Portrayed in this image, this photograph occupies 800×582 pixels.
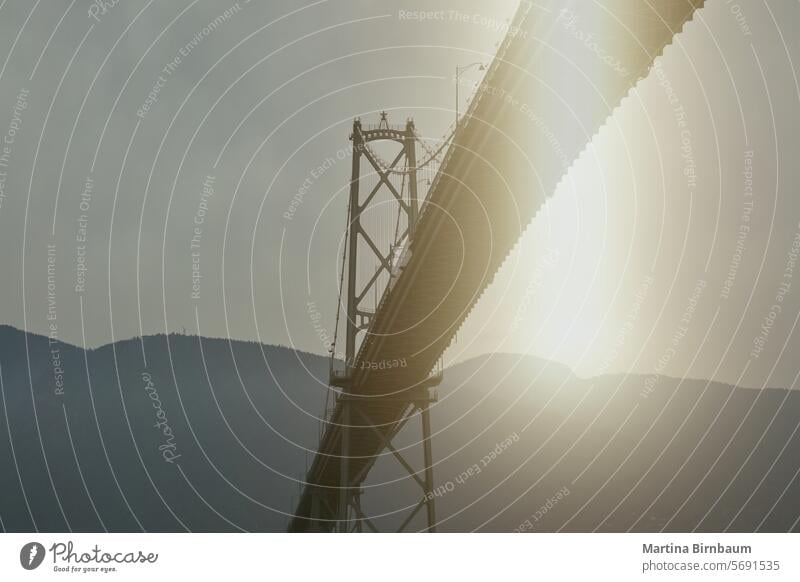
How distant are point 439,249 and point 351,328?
10.9 m

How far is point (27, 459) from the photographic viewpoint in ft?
359

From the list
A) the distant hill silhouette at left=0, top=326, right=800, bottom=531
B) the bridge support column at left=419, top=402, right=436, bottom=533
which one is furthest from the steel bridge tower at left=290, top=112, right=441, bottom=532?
the distant hill silhouette at left=0, top=326, right=800, bottom=531

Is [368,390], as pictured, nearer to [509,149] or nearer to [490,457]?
[509,149]

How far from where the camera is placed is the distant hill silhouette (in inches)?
2422

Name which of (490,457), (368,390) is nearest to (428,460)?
(368,390)

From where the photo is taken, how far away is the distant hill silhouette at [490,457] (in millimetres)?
61531

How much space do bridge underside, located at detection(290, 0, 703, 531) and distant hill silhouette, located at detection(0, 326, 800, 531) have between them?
28.4 meters

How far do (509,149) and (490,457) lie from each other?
55498 mm

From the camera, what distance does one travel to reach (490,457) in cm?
6531

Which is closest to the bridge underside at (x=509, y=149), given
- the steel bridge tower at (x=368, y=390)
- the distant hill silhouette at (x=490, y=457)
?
the steel bridge tower at (x=368, y=390)

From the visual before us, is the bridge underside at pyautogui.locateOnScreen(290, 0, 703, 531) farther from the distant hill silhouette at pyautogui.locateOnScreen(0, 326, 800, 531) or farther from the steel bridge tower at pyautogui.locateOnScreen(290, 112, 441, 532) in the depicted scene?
the distant hill silhouette at pyautogui.locateOnScreen(0, 326, 800, 531)

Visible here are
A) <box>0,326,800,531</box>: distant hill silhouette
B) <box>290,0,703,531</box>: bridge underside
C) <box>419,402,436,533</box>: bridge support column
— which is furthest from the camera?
<box>0,326,800,531</box>: distant hill silhouette
